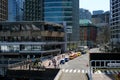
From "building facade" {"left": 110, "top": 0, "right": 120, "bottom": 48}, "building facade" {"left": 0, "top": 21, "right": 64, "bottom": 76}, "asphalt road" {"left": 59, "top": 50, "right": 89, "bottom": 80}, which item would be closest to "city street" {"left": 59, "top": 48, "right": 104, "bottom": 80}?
"asphalt road" {"left": 59, "top": 50, "right": 89, "bottom": 80}

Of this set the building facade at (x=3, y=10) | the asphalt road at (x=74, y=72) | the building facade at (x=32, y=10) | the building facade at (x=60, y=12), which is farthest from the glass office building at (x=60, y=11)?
the asphalt road at (x=74, y=72)

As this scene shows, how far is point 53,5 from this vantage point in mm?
169750

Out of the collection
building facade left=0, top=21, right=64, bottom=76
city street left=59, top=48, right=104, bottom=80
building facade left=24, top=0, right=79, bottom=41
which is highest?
building facade left=24, top=0, right=79, bottom=41

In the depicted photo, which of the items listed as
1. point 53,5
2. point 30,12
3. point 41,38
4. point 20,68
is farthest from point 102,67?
point 30,12

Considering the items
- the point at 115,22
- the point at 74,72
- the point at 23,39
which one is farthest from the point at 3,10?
the point at 74,72

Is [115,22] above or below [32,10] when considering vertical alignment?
below

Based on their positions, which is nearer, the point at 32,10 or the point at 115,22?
the point at 115,22

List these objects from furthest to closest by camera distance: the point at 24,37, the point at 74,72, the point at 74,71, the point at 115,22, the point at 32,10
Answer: the point at 32,10, the point at 115,22, the point at 24,37, the point at 74,71, the point at 74,72

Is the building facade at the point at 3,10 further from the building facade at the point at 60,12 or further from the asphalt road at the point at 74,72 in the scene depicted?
the asphalt road at the point at 74,72

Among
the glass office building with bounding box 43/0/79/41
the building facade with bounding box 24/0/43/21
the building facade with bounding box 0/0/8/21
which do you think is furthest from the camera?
the building facade with bounding box 24/0/43/21

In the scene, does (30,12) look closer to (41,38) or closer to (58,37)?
(58,37)

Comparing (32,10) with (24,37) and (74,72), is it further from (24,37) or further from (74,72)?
(74,72)

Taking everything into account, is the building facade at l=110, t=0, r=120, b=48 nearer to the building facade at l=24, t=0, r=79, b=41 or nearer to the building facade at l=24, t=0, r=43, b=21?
the building facade at l=24, t=0, r=79, b=41

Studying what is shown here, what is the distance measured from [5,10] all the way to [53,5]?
35.6 meters
